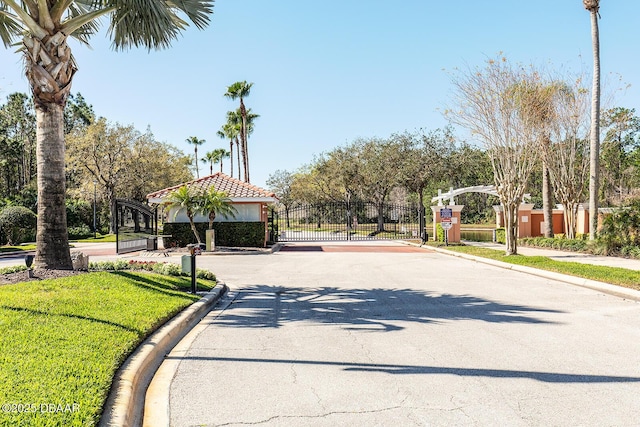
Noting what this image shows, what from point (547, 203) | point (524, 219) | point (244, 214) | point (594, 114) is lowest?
point (524, 219)

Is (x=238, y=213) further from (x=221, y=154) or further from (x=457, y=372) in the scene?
(x=221, y=154)

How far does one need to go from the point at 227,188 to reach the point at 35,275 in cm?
1880

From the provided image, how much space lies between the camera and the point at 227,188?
2784 centimetres

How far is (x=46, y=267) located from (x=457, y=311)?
7.73m

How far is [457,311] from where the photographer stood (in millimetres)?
8648

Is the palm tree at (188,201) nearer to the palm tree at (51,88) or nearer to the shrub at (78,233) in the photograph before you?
the palm tree at (51,88)

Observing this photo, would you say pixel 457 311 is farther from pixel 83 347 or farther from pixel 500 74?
pixel 500 74

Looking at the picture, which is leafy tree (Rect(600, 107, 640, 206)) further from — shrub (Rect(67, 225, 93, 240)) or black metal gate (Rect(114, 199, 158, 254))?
shrub (Rect(67, 225, 93, 240))

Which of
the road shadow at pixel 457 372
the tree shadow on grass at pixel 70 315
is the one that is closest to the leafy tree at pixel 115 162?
the tree shadow on grass at pixel 70 315

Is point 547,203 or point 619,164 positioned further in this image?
point 619,164

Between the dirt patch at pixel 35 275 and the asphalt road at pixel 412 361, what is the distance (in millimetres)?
3083

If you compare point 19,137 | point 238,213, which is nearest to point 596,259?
point 238,213

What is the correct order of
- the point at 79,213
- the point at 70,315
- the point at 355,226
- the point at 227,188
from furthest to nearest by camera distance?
1. the point at 79,213
2. the point at 355,226
3. the point at 227,188
4. the point at 70,315

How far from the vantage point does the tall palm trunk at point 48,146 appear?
9688mm
